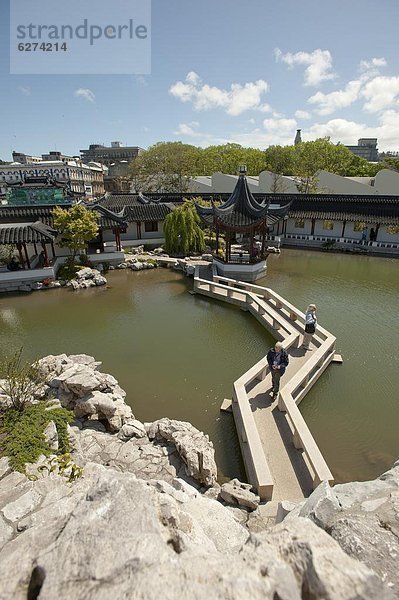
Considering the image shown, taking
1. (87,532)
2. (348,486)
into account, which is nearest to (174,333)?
(348,486)

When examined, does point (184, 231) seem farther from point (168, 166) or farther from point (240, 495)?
point (168, 166)

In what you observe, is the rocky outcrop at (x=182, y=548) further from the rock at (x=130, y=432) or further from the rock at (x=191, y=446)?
the rock at (x=130, y=432)

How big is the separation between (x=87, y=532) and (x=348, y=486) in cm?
300

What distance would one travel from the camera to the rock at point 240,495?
568cm

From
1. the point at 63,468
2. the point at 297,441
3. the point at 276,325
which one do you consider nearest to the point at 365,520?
the point at 297,441

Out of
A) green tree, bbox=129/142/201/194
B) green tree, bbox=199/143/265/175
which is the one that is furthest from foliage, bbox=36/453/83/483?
green tree, bbox=199/143/265/175

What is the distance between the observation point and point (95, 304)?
1641cm

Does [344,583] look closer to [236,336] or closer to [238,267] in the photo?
[236,336]

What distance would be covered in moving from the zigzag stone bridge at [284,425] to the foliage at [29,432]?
383cm

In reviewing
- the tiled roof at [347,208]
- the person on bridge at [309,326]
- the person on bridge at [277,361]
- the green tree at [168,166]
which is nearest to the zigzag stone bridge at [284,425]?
the person on bridge at [309,326]

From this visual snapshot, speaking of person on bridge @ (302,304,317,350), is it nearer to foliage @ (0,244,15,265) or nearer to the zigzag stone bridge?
the zigzag stone bridge

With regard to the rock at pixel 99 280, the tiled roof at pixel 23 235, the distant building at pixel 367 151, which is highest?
the distant building at pixel 367 151

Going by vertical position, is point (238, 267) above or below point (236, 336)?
above

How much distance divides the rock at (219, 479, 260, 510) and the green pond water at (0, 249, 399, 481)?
80cm
